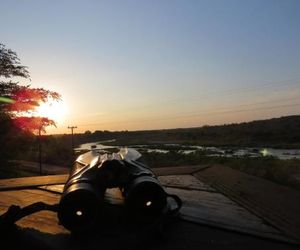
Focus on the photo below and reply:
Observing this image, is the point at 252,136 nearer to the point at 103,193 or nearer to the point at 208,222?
the point at 208,222

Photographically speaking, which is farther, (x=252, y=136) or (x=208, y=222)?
(x=252, y=136)

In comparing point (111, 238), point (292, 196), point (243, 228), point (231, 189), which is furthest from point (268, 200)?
point (111, 238)

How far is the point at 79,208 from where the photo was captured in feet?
15.1

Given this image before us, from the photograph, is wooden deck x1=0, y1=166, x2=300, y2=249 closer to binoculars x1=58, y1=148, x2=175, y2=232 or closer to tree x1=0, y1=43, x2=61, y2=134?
binoculars x1=58, y1=148, x2=175, y2=232

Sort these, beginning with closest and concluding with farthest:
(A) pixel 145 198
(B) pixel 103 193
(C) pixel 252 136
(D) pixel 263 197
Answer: (A) pixel 145 198 → (B) pixel 103 193 → (D) pixel 263 197 → (C) pixel 252 136

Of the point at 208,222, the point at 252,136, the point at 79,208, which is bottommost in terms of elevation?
the point at 208,222

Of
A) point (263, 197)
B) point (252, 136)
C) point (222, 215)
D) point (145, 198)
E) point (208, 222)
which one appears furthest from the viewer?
point (252, 136)

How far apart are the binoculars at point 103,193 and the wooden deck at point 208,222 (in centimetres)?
21

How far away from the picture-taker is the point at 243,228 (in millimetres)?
4891

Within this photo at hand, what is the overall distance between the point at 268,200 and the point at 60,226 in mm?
2987

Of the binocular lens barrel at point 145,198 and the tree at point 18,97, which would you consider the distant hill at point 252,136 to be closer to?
the tree at point 18,97

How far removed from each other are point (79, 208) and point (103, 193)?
14.6 inches

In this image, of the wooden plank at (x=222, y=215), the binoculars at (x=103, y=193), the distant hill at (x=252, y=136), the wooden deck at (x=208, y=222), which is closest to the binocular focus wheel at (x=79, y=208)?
the binoculars at (x=103, y=193)

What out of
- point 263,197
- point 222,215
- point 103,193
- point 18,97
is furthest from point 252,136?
point 103,193
